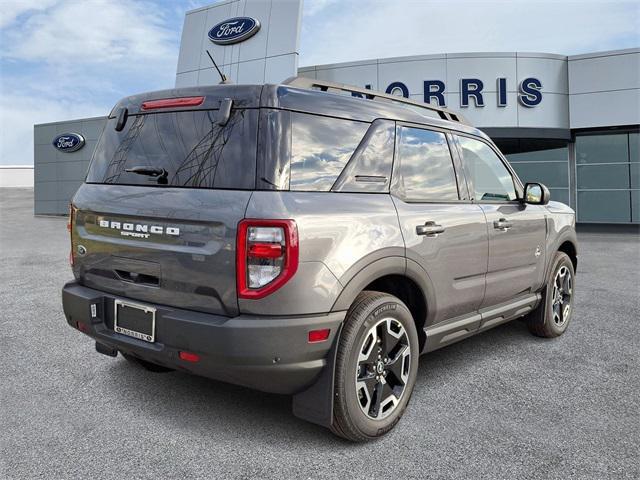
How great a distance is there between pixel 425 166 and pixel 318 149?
981 mm

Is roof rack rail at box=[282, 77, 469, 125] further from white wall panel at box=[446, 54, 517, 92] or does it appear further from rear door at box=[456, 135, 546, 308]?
white wall panel at box=[446, 54, 517, 92]

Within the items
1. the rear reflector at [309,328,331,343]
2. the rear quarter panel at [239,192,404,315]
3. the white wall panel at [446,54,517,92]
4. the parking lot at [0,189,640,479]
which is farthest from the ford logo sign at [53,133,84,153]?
the rear reflector at [309,328,331,343]

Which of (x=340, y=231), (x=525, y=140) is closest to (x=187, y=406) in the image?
(x=340, y=231)

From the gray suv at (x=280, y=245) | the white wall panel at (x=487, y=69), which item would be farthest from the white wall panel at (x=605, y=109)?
the gray suv at (x=280, y=245)

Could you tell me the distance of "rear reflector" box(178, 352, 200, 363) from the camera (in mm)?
2527

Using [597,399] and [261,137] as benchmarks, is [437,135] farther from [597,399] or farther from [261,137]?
[597,399]

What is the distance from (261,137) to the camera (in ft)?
8.29

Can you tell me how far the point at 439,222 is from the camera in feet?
10.7

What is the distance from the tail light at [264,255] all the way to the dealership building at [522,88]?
1620cm

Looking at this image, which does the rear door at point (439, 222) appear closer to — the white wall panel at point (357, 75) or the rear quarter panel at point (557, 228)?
the rear quarter panel at point (557, 228)

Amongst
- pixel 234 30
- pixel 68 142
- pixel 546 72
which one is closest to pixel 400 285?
pixel 546 72

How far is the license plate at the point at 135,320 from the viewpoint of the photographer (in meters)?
2.69

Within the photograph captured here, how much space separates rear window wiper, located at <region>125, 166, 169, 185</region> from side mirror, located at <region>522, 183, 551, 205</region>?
2947mm

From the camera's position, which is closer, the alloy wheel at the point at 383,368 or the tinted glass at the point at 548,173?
the alloy wheel at the point at 383,368
